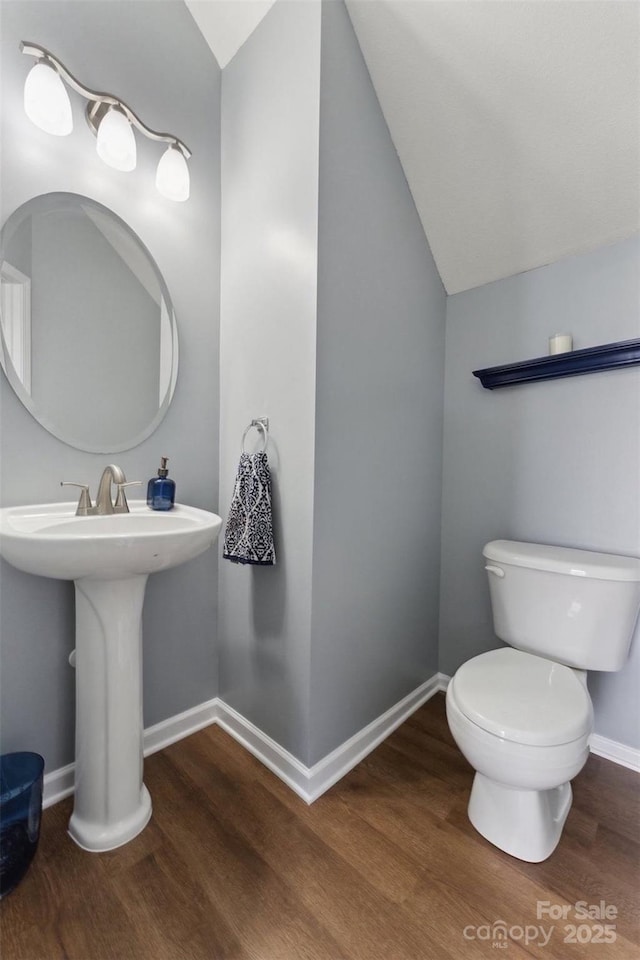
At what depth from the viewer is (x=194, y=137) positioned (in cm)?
154

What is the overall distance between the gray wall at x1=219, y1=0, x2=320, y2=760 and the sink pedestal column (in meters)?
0.44

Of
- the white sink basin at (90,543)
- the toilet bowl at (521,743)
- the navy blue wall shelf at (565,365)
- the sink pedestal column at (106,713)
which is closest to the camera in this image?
the white sink basin at (90,543)

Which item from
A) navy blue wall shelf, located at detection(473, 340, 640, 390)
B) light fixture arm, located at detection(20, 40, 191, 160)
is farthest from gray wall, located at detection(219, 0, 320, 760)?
navy blue wall shelf, located at detection(473, 340, 640, 390)

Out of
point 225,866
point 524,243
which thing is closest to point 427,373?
point 524,243

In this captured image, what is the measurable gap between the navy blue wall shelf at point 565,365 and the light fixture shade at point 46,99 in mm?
1569

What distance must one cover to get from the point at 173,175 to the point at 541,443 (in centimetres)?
164

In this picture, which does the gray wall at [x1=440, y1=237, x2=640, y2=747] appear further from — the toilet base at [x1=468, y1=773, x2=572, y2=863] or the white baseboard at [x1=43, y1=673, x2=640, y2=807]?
the toilet base at [x1=468, y1=773, x2=572, y2=863]

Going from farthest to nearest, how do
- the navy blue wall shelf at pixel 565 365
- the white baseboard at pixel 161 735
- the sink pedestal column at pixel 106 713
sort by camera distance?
the navy blue wall shelf at pixel 565 365, the white baseboard at pixel 161 735, the sink pedestal column at pixel 106 713

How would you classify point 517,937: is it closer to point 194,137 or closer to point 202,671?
point 202,671

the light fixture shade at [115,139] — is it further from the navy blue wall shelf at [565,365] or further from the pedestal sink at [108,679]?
the navy blue wall shelf at [565,365]

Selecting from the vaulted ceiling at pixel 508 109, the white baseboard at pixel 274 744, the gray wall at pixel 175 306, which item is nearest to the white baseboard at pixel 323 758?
the white baseboard at pixel 274 744

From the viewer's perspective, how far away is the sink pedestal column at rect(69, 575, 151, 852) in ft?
3.64

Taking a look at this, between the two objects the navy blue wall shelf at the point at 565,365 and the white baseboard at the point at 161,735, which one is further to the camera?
the navy blue wall shelf at the point at 565,365

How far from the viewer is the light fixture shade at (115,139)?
1270 millimetres
